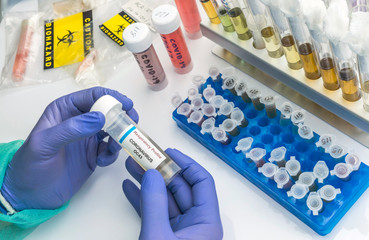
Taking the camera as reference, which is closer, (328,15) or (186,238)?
(328,15)

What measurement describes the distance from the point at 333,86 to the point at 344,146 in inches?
6.2

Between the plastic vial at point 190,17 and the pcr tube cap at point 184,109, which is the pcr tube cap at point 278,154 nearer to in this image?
the pcr tube cap at point 184,109

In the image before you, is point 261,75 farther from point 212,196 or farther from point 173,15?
point 212,196

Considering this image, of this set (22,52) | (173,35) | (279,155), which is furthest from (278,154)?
(22,52)

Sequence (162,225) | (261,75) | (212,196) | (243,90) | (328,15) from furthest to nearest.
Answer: (261,75) < (243,90) < (212,196) < (162,225) < (328,15)

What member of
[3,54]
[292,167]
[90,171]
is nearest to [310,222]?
[292,167]

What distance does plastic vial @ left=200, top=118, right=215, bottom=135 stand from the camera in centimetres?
→ 128

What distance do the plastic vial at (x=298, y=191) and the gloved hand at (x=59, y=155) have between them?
504mm

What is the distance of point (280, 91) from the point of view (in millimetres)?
1339

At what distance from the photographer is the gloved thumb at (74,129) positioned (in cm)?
110

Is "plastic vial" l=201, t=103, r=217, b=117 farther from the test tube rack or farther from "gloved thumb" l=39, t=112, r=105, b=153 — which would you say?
"gloved thumb" l=39, t=112, r=105, b=153

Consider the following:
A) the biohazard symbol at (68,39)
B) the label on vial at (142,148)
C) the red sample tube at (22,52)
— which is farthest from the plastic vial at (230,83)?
the red sample tube at (22,52)

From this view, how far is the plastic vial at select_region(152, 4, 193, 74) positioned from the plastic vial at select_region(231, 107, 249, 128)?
0.92ft

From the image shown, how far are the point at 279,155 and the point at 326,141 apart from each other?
13 cm
